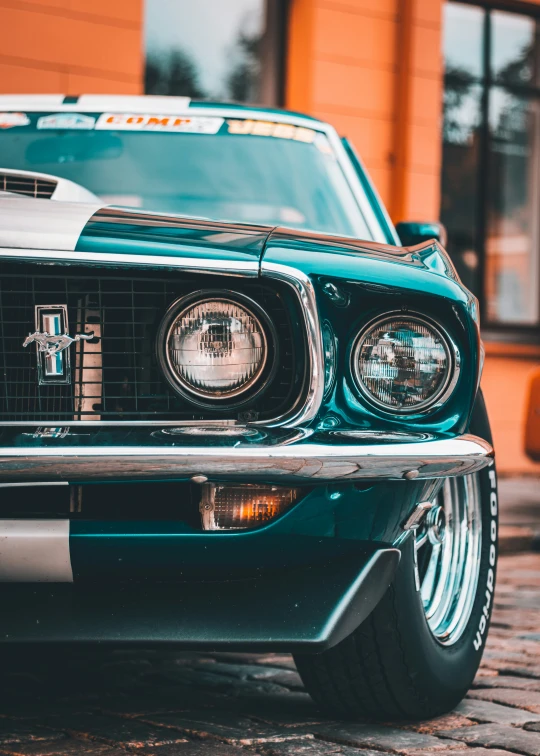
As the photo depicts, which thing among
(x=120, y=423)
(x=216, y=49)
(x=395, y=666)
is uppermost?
(x=216, y=49)

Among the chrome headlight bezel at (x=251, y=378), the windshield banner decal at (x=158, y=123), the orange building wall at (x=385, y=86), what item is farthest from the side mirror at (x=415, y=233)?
the orange building wall at (x=385, y=86)

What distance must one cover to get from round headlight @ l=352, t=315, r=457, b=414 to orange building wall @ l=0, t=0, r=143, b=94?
653 cm

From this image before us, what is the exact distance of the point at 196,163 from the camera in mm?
3844

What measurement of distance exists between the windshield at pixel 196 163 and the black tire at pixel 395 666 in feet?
3.65

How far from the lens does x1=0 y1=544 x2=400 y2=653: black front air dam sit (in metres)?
2.34

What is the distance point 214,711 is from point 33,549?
85 centimetres

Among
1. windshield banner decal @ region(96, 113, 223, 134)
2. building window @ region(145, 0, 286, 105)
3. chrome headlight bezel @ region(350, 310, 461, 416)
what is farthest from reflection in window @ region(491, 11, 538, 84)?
chrome headlight bezel @ region(350, 310, 461, 416)

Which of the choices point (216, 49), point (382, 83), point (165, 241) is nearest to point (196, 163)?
point (165, 241)

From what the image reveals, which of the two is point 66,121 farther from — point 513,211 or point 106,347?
point 513,211

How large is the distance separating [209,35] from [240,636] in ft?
27.4

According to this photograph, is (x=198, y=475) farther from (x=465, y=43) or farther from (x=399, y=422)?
(x=465, y=43)

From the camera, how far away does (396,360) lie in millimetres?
2398

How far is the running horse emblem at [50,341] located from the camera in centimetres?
238

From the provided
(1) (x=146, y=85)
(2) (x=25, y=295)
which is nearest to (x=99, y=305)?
(2) (x=25, y=295)
